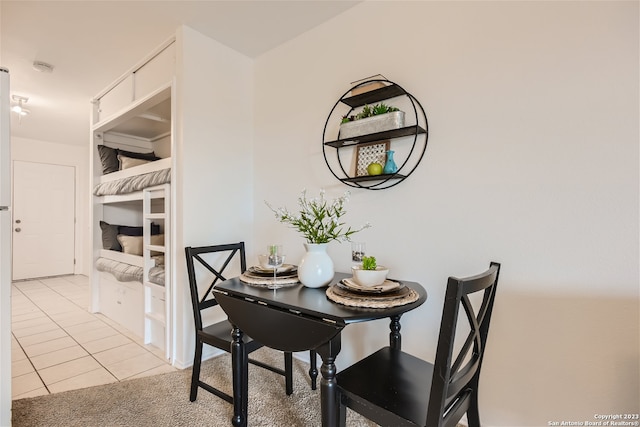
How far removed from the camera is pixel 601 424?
47.6 inches

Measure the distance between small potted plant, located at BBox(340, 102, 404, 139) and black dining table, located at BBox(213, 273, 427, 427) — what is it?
0.87 meters

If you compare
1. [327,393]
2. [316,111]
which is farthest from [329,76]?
[327,393]

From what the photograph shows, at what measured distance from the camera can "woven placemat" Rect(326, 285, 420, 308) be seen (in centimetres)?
115

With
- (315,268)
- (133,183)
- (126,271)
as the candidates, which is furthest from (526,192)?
(126,271)

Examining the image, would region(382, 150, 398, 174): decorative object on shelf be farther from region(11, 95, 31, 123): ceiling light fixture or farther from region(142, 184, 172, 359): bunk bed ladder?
region(11, 95, 31, 123): ceiling light fixture

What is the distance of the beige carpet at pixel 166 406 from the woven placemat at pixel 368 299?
76 cm

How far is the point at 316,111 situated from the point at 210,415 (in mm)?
1939

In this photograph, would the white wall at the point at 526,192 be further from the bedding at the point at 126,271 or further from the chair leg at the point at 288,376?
the bedding at the point at 126,271

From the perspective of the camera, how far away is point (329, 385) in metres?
1.09

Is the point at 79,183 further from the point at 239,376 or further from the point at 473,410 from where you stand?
the point at 473,410

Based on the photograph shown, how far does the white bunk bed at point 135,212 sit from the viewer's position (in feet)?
7.73

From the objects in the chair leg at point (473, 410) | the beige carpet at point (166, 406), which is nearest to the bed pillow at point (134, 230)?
the beige carpet at point (166, 406)

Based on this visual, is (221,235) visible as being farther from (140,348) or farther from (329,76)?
(329,76)

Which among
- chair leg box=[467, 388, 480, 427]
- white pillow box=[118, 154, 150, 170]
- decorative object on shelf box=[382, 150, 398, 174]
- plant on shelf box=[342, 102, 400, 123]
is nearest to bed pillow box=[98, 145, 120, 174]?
white pillow box=[118, 154, 150, 170]
